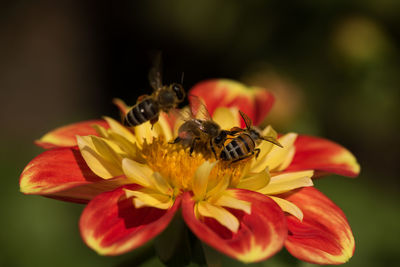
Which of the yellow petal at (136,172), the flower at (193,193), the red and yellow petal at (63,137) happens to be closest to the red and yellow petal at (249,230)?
the flower at (193,193)

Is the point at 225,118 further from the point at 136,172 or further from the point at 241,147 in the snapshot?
the point at 136,172

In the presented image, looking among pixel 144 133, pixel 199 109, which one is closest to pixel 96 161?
pixel 144 133

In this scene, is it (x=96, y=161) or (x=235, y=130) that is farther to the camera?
(x=235, y=130)

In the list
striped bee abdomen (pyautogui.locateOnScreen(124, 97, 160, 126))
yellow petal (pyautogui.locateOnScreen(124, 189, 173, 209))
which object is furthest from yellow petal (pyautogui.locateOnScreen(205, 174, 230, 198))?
striped bee abdomen (pyautogui.locateOnScreen(124, 97, 160, 126))

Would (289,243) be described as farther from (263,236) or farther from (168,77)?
(168,77)

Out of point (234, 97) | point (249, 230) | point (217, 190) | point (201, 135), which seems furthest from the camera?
point (234, 97)

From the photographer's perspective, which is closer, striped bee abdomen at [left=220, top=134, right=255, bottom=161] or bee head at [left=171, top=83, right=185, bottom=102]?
striped bee abdomen at [left=220, top=134, right=255, bottom=161]

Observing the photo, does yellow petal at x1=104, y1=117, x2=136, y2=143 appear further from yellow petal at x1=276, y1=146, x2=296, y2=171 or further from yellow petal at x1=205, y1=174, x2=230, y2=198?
yellow petal at x1=276, y1=146, x2=296, y2=171
